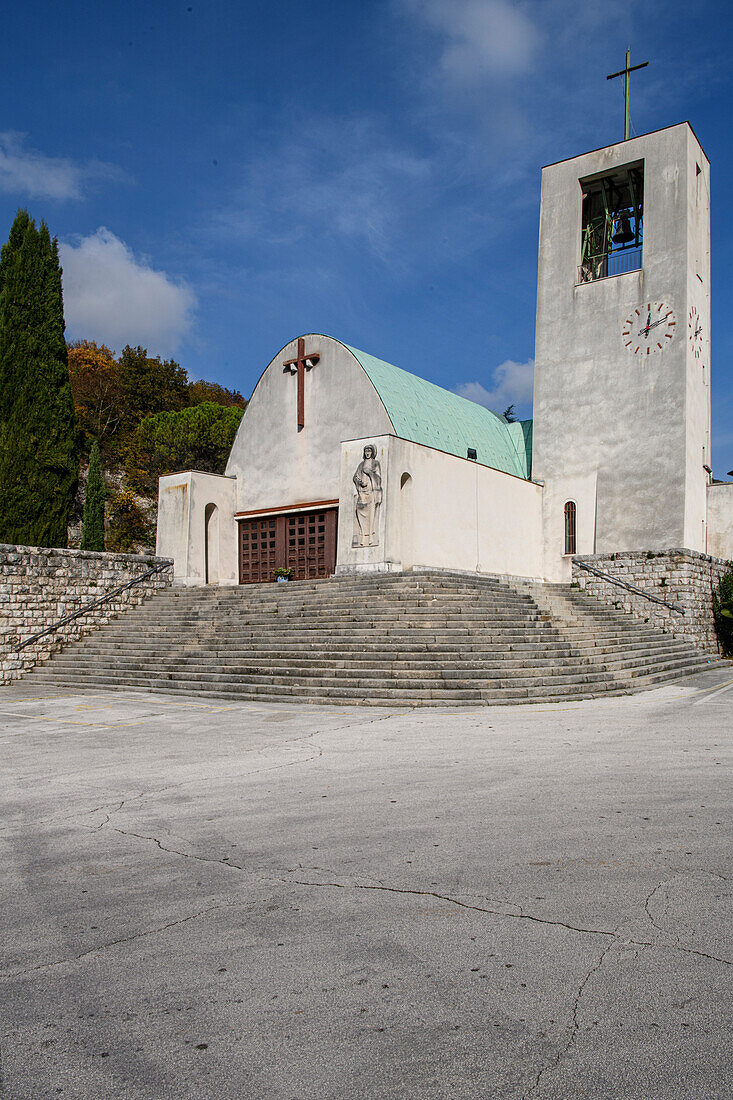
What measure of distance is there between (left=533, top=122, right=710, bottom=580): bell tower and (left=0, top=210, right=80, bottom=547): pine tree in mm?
16303

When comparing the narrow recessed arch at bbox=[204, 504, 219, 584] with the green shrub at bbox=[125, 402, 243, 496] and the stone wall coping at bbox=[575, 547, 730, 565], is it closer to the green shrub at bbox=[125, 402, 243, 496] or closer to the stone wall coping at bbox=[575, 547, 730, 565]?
the green shrub at bbox=[125, 402, 243, 496]

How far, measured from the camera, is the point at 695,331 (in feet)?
79.0

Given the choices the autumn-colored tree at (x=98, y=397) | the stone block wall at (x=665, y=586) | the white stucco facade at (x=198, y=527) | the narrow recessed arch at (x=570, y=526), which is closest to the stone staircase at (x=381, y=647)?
the stone block wall at (x=665, y=586)

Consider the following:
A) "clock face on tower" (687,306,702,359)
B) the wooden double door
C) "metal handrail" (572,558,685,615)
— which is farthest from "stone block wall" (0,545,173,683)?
"clock face on tower" (687,306,702,359)

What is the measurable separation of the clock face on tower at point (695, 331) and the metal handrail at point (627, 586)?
7.37 meters

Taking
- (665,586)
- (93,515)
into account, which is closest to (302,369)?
(93,515)

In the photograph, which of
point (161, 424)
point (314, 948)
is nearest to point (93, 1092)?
point (314, 948)

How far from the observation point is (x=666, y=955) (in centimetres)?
314

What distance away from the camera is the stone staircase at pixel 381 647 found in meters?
12.7

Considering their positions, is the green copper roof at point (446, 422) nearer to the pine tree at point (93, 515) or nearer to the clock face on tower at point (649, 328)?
the clock face on tower at point (649, 328)

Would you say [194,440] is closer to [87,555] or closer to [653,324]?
[87,555]

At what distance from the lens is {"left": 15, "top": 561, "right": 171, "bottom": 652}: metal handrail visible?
1805 cm

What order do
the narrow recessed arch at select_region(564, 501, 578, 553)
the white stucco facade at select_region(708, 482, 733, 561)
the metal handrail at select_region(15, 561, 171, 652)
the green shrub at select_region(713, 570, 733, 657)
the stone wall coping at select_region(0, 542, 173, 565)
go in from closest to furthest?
the metal handrail at select_region(15, 561, 171, 652) → the stone wall coping at select_region(0, 542, 173, 565) → the green shrub at select_region(713, 570, 733, 657) → the white stucco facade at select_region(708, 482, 733, 561) → the narrow recessed arch at select_region(564, 501, 578, 553)

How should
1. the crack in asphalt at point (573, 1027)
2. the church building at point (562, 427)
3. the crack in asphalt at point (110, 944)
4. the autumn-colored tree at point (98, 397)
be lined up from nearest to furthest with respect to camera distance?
the crack in asphalt at point (573, 1027)
the crack in asphalt at point (110, 944)
the church building at point (562, 427)
the autumn-colored tree at point (98, 397)
